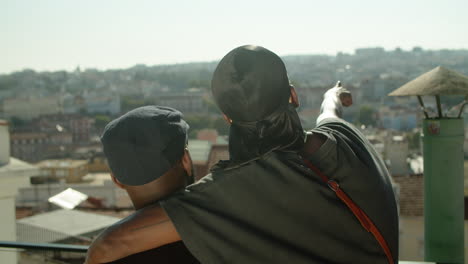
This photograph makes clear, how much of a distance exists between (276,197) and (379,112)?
70.4 m

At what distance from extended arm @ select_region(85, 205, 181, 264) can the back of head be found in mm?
194

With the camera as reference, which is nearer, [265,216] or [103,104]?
[265,216]

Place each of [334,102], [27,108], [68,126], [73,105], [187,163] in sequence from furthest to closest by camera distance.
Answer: [73,105] < [27,108] < [68,126] < [334,102] < [187,163]

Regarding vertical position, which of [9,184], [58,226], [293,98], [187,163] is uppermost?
[293,98]

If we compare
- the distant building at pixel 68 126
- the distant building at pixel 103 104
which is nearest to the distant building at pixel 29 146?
the distant building at pixel 68 126

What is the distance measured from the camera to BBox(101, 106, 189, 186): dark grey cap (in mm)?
1100

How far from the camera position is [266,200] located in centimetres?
109

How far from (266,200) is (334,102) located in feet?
1.93

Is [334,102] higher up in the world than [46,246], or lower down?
higher up

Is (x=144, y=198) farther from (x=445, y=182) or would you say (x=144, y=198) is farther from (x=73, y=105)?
(x=73, y=105)

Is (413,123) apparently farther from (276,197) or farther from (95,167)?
(276,197)

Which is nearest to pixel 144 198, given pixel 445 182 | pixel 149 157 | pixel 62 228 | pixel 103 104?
pixel 149 157

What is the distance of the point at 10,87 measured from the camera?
393 feet

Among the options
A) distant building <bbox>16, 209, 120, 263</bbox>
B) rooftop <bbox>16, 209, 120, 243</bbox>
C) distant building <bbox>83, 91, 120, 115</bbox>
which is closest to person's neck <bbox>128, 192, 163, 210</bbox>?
distant building <bbox>16, 209, 120, 263</bbox>
